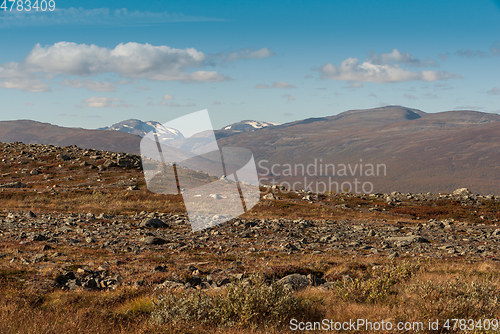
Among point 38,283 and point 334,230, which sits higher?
point 38,283

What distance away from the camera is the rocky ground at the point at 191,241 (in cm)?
1211

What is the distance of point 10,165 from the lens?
57094mm

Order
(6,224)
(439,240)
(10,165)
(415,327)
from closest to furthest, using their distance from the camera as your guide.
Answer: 1. (415,327)
2. (6,224)
3. (439,240)
4. (10,165)

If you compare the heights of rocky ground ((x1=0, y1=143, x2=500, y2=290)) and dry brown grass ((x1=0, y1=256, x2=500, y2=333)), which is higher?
dry brown grass ((x1=0, y1=256, x2=500, y2=333))

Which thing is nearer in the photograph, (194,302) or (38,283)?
(194,302)

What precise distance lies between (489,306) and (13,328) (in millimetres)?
10801

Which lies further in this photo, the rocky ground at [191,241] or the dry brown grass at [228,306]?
the rocky ground at [191,241]

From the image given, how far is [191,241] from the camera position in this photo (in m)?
20.8

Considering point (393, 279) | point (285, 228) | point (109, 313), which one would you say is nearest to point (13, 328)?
point (109, 313)

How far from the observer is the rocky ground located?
12109 mm

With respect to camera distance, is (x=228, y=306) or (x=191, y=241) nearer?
(x=228, y=306)

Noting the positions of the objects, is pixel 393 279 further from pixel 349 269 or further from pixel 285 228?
pixel 285 228

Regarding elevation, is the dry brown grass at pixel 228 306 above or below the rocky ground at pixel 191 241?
above

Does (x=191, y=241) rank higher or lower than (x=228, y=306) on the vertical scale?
lower
